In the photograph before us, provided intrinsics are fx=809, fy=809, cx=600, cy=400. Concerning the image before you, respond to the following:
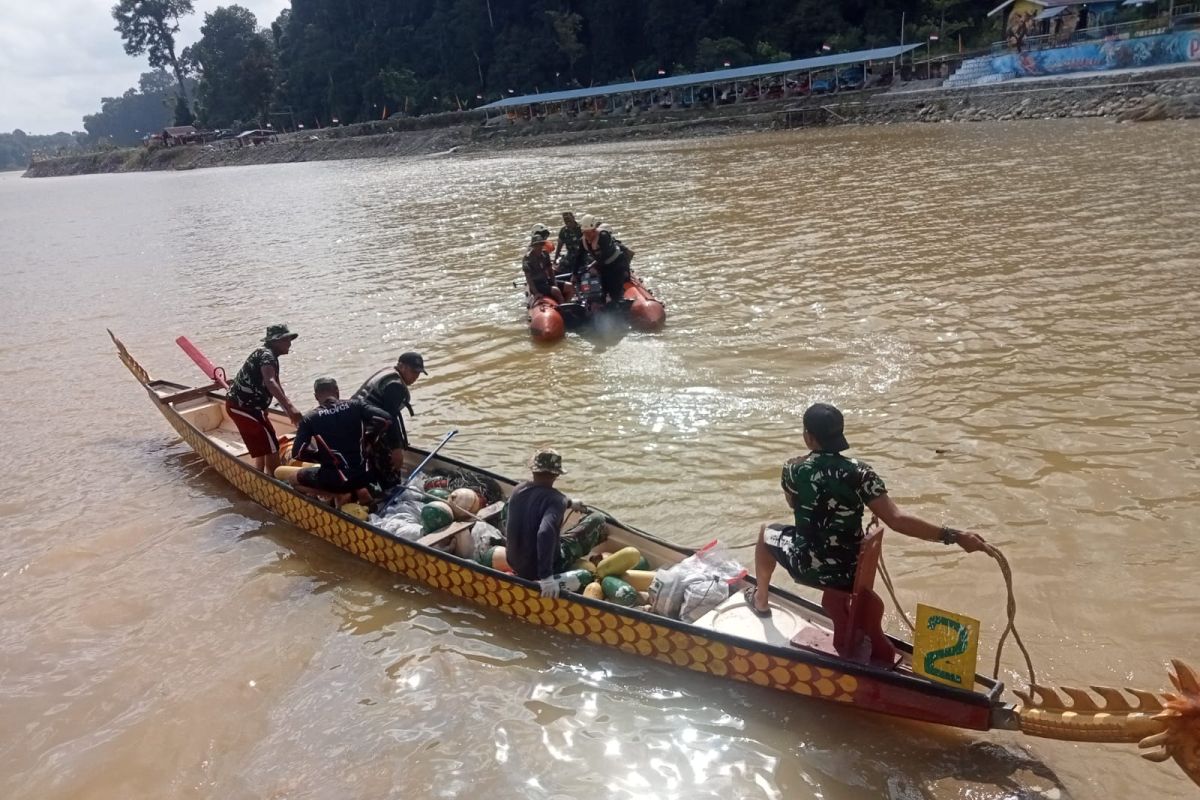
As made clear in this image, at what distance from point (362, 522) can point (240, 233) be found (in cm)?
2768

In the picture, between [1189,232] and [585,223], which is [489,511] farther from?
[1189,232]

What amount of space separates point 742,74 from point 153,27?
339 ft

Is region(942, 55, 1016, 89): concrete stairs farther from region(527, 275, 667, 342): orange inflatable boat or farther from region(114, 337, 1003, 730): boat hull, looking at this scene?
region(114, 337, 1003, 730): boat hull

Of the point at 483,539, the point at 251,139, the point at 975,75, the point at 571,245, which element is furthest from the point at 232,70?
the point at 483,539

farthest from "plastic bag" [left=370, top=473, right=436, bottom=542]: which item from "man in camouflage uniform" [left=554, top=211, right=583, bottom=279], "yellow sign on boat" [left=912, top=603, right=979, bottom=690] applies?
"man in camouflage uniform" [left=554, top=211, right=583, bottom=279]

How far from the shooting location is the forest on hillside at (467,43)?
6319cm

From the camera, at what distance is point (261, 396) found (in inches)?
344

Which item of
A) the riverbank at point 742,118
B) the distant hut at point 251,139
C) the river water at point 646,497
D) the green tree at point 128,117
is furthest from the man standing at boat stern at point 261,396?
the green tree at point 128,117

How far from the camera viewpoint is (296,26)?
361 ft

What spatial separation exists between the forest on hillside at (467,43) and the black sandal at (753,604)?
56175 millimetres

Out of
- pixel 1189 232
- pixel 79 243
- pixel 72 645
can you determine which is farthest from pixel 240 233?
pixel 1189 232

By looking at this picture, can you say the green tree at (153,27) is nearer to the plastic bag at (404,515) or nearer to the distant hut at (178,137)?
the distant hut at (178,137)

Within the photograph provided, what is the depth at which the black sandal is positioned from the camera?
5473 millimetres

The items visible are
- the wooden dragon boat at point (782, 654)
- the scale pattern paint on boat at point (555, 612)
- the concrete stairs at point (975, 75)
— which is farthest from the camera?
the concrete stairs at point (975, 75)
